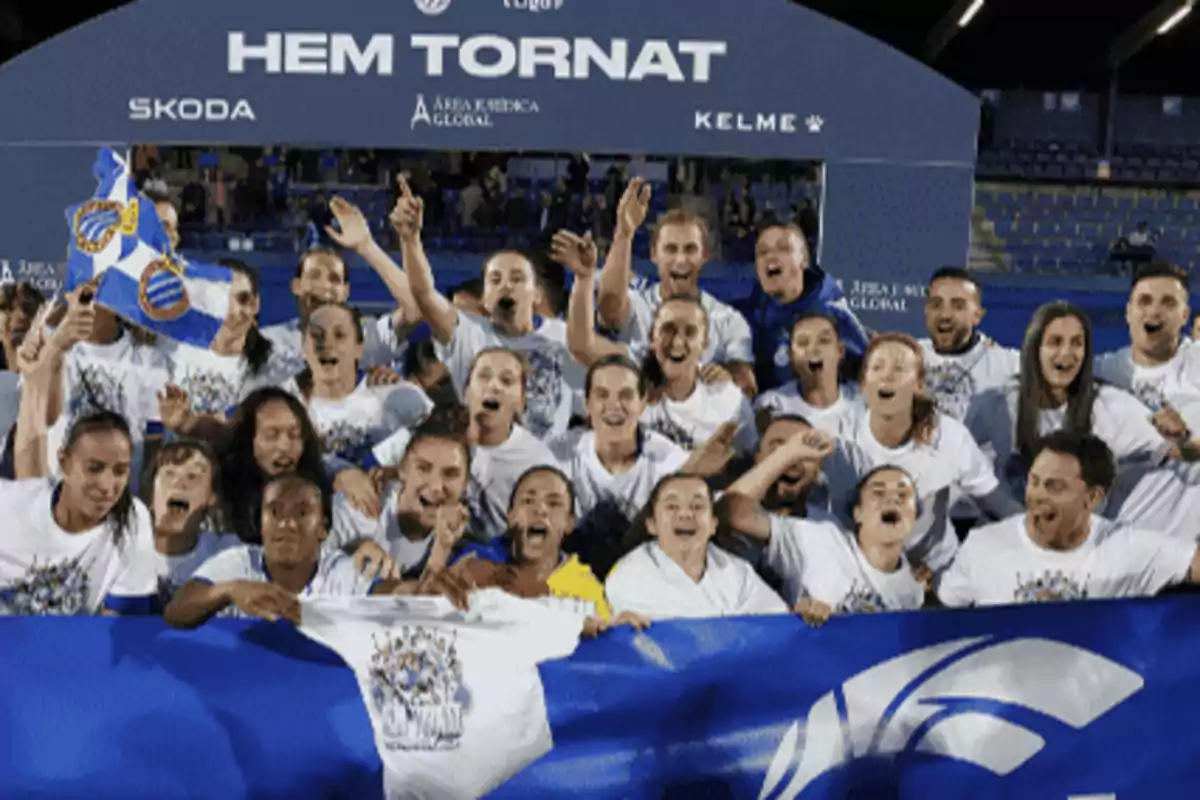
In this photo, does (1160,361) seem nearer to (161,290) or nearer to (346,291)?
(346,291)

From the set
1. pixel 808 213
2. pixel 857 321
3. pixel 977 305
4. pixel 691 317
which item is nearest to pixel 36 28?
pixel 691 317

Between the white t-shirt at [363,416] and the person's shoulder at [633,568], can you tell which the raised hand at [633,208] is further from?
the person's shoulder at [633,568]

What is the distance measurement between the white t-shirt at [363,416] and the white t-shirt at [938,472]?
4.85 ft

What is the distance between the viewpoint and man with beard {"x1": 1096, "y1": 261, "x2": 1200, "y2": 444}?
3957 mm

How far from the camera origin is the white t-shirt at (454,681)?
3727 mm

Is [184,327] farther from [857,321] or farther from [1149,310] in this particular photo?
[1149,310]

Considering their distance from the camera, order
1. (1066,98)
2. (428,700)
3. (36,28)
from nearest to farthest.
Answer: (428,700) < (36,28) < (1066,98)

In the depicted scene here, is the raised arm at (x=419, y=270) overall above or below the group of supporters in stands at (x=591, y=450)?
above

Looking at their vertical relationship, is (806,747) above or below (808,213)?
below

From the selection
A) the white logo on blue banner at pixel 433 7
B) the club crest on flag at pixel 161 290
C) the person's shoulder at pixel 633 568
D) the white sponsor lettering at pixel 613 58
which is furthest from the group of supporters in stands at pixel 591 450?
the white logo on blue banner at pixel 433 7

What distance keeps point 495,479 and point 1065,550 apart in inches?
75.4

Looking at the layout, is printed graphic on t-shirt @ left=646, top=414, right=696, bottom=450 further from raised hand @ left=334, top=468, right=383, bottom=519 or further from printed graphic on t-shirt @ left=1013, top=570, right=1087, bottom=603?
printed graphic on t-shirt @ left=1013, top=570, right=1087, bottom=603

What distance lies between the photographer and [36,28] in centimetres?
411

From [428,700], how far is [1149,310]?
2732 millimetres
